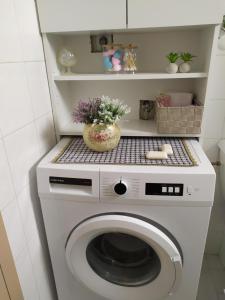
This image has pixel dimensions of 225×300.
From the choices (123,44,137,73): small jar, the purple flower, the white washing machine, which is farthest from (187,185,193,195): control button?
(123,44,137,73): small jar

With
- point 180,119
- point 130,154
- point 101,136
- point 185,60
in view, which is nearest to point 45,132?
point 101,136

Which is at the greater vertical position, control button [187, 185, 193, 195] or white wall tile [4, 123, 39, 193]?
white wall tile [4, 123, 39, 193]

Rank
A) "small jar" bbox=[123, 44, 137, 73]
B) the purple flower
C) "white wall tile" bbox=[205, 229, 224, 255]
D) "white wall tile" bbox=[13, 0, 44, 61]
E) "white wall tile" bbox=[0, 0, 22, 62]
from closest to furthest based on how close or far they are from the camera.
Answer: "white wall tile" bbox=[0, 0, 22, 62] < "white wall tile" bbox=[13, 0, 44, 61] < the purple flower < "small jar" bbox=[123, 44, 137, 73] < "white wall tile" bbox=[205, 229, 224, 255]

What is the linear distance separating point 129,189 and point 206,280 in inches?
42.3

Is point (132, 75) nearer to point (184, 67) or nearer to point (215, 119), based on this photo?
point (184, 67)

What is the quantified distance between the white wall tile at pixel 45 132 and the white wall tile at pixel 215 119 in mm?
859

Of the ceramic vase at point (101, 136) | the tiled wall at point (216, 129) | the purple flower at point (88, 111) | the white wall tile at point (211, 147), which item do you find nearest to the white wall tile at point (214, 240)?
the tiled wall at point (216, 129)

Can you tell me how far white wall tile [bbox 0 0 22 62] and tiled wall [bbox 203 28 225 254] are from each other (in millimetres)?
854

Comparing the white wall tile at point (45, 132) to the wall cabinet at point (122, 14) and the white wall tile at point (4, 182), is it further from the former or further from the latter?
the wall cabinet at point (122, 14)

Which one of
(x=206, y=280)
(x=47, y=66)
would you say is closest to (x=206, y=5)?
(x=47, y=66)

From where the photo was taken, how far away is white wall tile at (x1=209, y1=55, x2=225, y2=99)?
3.90ft

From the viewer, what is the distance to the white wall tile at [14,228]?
2.79ft

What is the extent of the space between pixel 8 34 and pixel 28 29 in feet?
0.50

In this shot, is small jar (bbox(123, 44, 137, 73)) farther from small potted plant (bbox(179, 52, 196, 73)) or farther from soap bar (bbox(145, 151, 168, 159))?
soap bar (bbox(145, 151, 168, 159))
